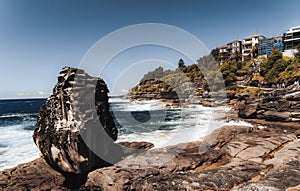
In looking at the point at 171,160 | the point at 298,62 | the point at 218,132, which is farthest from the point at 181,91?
the point at 171,160

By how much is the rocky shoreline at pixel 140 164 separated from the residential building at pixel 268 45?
195 feet

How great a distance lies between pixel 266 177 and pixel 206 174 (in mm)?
2493

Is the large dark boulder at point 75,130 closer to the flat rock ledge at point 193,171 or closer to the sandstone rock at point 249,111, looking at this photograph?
the flat rock ledge at point 193,171

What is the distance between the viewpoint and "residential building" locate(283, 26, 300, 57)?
2212 inches

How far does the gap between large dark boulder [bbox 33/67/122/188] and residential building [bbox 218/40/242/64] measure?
75551mm

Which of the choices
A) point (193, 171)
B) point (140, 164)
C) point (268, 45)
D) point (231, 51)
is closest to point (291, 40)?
point (268, 45)

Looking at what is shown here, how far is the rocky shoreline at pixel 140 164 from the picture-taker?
27.3 ft

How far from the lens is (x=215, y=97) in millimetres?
56531

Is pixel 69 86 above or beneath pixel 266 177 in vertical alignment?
above

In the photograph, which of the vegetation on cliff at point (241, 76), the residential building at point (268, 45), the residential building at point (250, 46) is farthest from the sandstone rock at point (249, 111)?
the residential building at point (250, 46)

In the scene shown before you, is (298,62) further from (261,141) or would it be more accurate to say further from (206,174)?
(206,174)

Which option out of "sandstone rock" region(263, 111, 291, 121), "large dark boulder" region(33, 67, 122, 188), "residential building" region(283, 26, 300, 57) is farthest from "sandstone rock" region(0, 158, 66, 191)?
"residential building" region(283, 26, 300, 57)

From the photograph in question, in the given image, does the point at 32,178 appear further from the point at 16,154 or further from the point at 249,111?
the point at 249,111

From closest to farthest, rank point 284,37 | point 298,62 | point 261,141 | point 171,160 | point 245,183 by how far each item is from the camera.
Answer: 1. point 245,183
2. point 171,160
3. point 261,141
4. point 298,62
5. point 284,37
